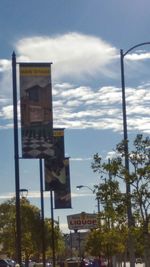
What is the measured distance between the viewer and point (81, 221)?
7675 cm

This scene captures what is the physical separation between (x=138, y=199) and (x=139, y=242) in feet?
5.25

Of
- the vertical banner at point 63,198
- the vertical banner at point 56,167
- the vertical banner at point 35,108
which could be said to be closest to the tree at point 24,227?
the vertical banner at point 63,198

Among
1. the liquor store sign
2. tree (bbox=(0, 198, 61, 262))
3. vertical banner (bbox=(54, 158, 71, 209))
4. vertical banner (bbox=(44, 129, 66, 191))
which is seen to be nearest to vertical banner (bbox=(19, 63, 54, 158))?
vertical banner (bbox=(44, 129, 66, 191))

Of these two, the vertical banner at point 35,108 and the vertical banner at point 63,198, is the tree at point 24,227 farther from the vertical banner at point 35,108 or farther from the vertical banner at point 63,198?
the vertical banner at point 35,108

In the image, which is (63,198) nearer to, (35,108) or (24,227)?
(35,108)

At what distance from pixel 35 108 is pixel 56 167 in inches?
661

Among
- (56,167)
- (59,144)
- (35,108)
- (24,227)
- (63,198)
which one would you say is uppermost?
(35,108)

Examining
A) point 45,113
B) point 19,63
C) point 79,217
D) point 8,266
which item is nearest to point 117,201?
point 45,113

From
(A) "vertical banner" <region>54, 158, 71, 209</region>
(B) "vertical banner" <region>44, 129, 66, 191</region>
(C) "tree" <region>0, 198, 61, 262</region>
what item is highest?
(B) "vertical banner" <region>44, 129, 66, 191</region>

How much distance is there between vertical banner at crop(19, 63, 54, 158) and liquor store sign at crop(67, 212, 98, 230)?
49792mm

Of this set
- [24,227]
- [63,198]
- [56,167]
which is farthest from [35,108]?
[24,227]

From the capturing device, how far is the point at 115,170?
83.9 ft

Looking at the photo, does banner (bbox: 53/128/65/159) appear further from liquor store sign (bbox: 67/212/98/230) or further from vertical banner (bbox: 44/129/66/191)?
liquor store sign (bbox: 67/212/98/230)

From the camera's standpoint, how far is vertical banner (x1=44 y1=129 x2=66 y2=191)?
39.9 metres
